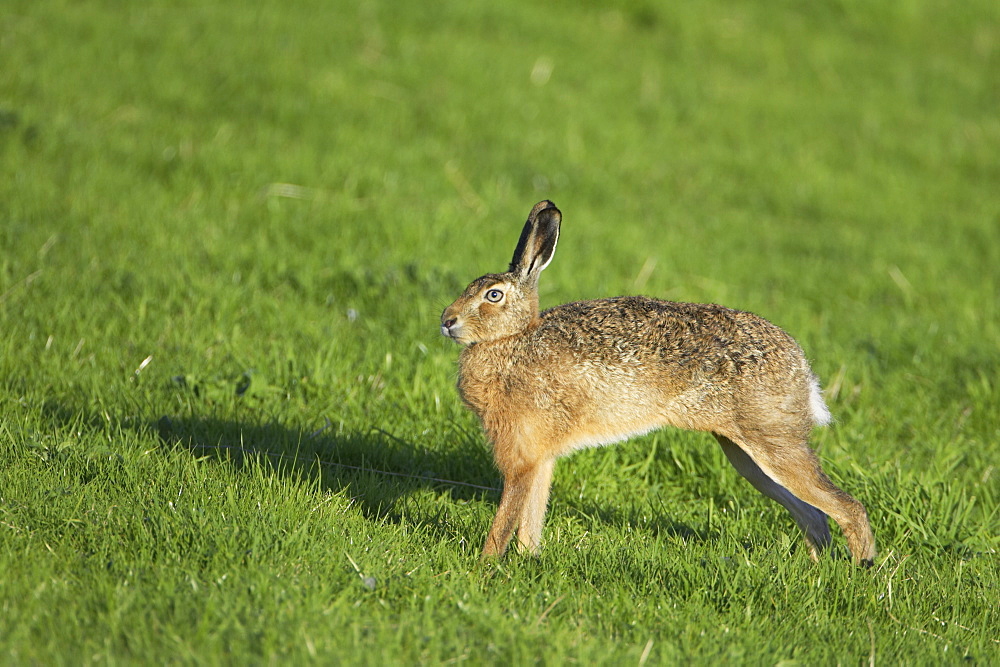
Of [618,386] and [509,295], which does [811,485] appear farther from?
[509,295]

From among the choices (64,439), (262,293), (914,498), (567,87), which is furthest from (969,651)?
(567,87)

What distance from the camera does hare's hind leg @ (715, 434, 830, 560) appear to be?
4.95 m

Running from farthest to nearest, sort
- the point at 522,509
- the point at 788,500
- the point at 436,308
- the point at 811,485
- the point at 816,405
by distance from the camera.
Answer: the point at 436,308
the point at 788,500
the point at 816,405
the point at 811,485
the point at 522,509

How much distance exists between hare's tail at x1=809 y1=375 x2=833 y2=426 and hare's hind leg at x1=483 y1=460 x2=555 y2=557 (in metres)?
1.29

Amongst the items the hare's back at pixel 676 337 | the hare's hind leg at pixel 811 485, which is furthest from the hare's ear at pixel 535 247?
the hare's hind leg at pixel 811 485

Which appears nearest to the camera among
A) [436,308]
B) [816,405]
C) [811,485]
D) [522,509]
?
[522,509]

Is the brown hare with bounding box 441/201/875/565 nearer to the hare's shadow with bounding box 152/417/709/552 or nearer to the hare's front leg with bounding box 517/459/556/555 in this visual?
the hare's front leg with bounding box 517/459/556/555

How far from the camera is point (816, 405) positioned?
15.5 ft

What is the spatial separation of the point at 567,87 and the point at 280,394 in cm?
720

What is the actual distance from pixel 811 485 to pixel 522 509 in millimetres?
1385

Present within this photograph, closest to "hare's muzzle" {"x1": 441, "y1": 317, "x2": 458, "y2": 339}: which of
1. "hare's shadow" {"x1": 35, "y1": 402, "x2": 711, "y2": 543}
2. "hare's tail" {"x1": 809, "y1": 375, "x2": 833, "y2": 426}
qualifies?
"hare's shadow" {"x1": 35, "y1": 402, "x2": 711, "y2": 543}

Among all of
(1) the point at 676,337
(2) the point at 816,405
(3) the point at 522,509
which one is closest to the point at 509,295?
(1) the point at 676,337

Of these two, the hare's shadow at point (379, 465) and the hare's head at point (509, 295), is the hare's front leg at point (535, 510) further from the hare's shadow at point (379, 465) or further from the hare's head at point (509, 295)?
the hare's head at point (509, 295)

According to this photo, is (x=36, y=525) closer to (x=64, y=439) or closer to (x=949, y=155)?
(x=64, y=439)
